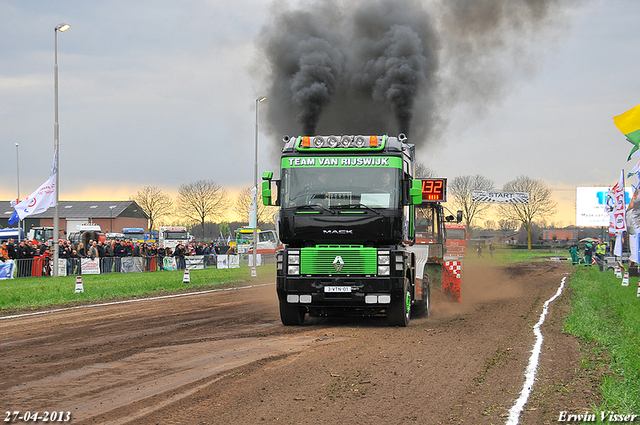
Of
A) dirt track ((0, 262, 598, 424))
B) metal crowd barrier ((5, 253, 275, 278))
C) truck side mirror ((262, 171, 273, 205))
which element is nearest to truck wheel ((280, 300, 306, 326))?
dirt track ((0, 262, 598, 424))

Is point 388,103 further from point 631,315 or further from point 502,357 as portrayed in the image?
point 502,357

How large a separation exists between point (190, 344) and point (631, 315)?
9.70m

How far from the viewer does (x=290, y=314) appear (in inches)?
488

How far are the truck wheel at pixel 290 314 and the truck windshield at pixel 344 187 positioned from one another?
2.09 meters

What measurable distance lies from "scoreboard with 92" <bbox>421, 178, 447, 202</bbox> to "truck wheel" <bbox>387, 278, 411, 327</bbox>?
401 centimetres

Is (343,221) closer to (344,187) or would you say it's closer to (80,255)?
(344,187)

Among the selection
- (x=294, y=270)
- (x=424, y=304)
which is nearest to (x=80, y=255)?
(x=424, y=304)

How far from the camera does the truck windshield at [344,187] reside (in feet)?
37.7

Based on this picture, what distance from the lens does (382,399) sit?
6.49 metres

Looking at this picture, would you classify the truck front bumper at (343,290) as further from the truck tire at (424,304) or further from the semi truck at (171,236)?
the semi truck at (171,236)

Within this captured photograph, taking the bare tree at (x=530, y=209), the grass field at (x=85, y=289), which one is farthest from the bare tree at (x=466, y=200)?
the grass field at (x=85, y=289)

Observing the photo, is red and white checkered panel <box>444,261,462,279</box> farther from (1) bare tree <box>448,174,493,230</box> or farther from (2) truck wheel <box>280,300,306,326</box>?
(1) bare tree <box>448,174,493,230</box>

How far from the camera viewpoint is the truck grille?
37.6ft

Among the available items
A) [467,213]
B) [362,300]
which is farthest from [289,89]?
[467,213]
